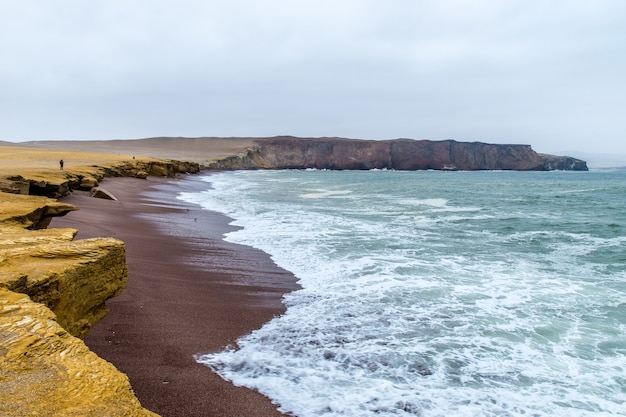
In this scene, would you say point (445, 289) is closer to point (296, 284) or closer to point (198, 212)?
point (296, 284)

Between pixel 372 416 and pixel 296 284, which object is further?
pixel 296 284

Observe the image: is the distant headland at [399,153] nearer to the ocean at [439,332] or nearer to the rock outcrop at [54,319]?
the ocean at [439,332]

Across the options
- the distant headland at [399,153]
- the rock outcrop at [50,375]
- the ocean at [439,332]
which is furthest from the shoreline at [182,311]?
the distant headland at [399,153]

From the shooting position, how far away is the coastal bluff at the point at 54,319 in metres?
2.15

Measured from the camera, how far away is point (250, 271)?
8523 mm

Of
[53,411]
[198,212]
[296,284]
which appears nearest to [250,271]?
[296,284]

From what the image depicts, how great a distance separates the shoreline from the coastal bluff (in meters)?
0.68

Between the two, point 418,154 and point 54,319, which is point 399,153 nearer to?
point 418,154

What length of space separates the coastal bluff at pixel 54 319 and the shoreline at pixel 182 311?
2.25 ft

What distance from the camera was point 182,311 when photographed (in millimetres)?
5898

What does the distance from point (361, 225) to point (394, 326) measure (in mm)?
9216

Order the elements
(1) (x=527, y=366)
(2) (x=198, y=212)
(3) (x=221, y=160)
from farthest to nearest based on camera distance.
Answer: (3) (x=221, y=160)
(2) (x=198, y=212)
(1) (x=527, y=366)

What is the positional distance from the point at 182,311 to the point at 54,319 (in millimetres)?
2996

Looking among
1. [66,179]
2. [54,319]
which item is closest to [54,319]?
[54,319]
